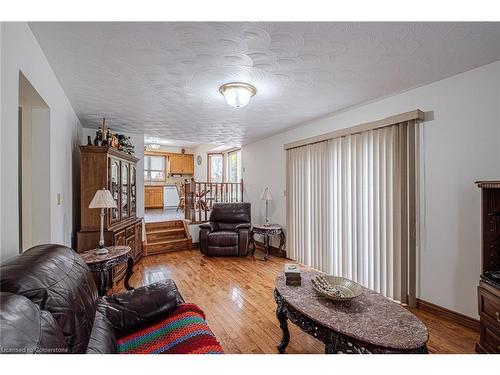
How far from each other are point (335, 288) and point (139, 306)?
4.59 ft

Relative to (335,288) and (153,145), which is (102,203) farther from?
(153,145)

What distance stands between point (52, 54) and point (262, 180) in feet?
13.0

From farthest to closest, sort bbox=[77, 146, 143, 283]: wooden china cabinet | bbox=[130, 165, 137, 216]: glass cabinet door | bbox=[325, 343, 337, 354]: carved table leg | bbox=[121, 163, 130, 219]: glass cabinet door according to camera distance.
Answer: bbox=[130, 165, 137, 216]: glass cabinet door, bbox=[121, 163, 130, 219]: glass cabinet door, bbox=[77, 146, 143, 283]: wooden china cabinet, bbox=[325, 343, 337, 354]: carved table leg

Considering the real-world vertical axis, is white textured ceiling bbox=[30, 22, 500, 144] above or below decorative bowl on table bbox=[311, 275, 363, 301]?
above

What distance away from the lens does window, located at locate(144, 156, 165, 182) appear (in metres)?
8.71

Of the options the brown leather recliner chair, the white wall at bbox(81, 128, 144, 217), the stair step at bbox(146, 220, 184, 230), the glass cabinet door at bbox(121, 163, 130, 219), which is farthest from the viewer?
the stair step at bbox(146, 220, 184, 230)

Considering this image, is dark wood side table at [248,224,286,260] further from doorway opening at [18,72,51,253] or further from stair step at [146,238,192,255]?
doorway opening at [18,72,51,253]

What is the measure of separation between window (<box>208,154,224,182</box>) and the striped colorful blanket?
6.83 m

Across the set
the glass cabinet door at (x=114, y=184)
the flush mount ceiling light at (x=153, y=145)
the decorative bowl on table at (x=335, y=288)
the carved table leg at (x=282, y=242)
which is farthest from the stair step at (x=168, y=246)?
the decorative bowl on table at (x=335, y=288)

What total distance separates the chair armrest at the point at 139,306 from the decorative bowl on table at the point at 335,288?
1.04m

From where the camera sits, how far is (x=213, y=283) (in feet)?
10.7

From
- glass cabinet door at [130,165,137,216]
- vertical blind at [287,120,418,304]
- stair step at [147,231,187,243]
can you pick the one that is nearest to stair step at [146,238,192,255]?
stair step at [147,231,187,243]

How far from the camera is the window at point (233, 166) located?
7383 millimetres
